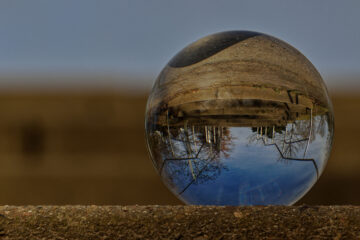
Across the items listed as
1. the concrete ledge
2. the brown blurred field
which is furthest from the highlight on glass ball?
the brown blurred field

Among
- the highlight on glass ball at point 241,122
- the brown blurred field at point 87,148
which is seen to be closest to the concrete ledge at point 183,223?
the highlight on glass ball at point 241,122

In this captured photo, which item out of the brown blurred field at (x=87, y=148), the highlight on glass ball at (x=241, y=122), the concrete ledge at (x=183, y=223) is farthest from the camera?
the brown blurred field at (x=87, y=148)

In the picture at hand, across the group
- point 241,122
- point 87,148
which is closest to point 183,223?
point 241,122

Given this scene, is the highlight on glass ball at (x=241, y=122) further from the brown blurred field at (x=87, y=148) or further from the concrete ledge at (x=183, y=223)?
the brown blurred field at (x=87, y=148)

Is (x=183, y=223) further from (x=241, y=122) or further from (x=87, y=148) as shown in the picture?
(x=87, y=148)

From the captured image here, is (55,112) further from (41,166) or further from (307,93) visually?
(307,93)

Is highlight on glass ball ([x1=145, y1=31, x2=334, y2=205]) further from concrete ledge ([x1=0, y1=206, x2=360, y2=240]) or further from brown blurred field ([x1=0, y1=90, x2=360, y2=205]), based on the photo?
brown blurred field ([x1=0, y1=90, x2=360, y2=205])
